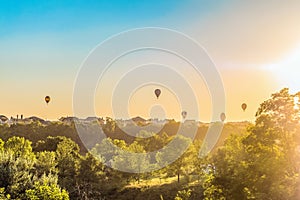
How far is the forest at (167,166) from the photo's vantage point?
17875 mm

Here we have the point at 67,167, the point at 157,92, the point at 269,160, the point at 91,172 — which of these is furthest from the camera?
the point at 157,92

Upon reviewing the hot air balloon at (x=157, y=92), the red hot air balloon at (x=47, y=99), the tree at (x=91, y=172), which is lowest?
the tree at (x=91, y=172)

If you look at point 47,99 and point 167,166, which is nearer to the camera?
point 167,166

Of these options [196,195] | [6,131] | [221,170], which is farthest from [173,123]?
[221,170]

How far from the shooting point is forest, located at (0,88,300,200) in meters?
17.9

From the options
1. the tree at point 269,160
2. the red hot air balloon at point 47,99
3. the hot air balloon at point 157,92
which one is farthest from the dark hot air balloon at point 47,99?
the tree at point 269,160

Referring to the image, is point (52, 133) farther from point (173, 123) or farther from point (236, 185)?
point (236, 185)

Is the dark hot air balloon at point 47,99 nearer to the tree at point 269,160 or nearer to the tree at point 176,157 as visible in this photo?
the tree at point 176,157

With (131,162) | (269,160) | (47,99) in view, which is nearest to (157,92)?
(131,162)

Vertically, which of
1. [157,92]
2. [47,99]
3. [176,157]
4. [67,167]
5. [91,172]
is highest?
[47,99]

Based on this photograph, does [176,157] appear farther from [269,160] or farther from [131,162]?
[269,160]

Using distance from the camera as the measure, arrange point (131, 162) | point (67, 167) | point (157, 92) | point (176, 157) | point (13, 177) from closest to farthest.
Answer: point (13, 177) → point (67, 167) → point (176, 157) → point (131, 162) → point (157, 92)

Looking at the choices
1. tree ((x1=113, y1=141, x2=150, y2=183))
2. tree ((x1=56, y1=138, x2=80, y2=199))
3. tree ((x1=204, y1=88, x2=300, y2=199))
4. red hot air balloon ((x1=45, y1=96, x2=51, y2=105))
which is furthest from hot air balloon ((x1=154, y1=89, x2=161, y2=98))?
tree ((x1=204, y1=88, x2=300, y2=199))

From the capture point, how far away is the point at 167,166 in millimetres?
42406
